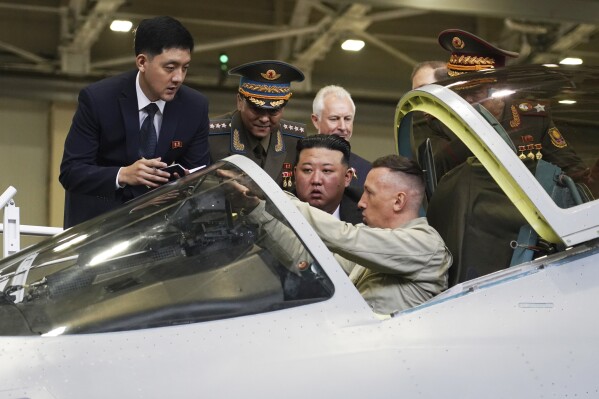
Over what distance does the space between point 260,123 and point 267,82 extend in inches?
9.0

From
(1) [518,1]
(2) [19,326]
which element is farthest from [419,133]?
(1) [518,1]

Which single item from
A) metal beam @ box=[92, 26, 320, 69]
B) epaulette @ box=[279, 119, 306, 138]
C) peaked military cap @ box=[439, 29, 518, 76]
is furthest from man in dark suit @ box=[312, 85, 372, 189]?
metal beam @ box=[92, 26, 320, 69]

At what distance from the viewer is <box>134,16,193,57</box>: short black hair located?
16.7ft

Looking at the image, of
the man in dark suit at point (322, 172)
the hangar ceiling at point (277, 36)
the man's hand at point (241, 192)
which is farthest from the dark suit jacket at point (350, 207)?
the hangar ceiling at point (277, 36)

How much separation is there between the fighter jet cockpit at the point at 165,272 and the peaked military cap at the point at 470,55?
220 cm

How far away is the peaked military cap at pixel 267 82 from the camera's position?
6266 mm

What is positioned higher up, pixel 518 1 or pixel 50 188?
pixel 518 1

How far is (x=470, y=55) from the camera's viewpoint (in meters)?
6.02

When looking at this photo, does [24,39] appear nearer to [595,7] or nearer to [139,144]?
[595,7]

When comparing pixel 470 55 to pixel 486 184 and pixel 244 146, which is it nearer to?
pixel 244 146

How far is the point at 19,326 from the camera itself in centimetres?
364

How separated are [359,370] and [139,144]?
2070mm

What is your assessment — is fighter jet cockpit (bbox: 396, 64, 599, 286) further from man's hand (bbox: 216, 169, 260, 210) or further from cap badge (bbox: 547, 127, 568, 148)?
man's hand (bbox: 216, 169, 260, 210)

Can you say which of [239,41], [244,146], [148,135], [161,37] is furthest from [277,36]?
[161,37]
